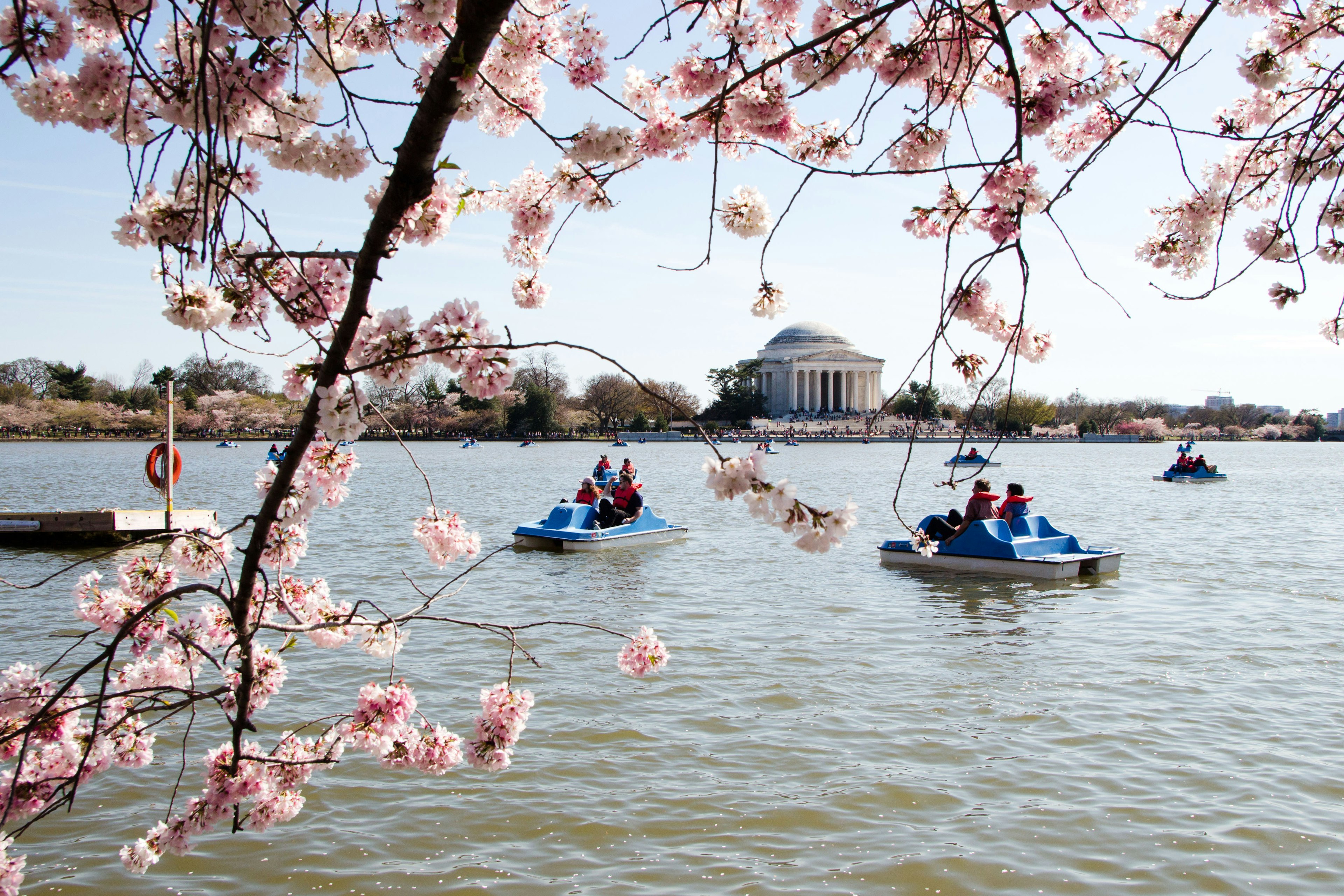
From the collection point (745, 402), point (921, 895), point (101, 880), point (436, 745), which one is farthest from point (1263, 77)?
point (745, 402)

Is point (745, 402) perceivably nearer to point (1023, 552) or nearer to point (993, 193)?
point (1023, 552)

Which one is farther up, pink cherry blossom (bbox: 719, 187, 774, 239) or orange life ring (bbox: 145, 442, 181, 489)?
pink cherry blossom (bbox: 719, 187, 774, 239)

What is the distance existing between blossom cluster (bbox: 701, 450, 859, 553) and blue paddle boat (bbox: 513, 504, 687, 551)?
43.7ft

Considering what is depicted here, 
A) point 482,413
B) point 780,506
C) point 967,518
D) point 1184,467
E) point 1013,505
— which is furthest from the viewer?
point 482,413

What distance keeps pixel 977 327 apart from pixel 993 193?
532 millimetres

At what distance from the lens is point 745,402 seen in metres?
108

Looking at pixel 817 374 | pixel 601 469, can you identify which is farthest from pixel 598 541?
pixel 817 374

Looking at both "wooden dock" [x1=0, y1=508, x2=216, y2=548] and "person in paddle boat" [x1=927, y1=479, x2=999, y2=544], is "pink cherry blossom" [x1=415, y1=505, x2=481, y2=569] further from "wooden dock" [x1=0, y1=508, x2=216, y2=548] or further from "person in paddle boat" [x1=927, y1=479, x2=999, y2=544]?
"wooden dock" [x1=0, y1=508, x2=216, y2=548]

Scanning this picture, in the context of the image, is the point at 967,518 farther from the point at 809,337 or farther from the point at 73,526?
the point at 809,337

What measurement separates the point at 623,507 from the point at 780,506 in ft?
49.0

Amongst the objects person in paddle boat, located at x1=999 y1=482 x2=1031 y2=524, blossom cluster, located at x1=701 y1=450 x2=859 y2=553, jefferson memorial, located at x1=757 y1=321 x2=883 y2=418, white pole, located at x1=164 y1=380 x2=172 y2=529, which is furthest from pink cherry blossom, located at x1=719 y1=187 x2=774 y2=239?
jefferson memorial, located at x1=757 y1=321 x2=883 y2=418

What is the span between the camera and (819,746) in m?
6.68

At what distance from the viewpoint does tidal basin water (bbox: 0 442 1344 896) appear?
5047 mm

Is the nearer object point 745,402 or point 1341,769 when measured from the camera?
point 1341,769
